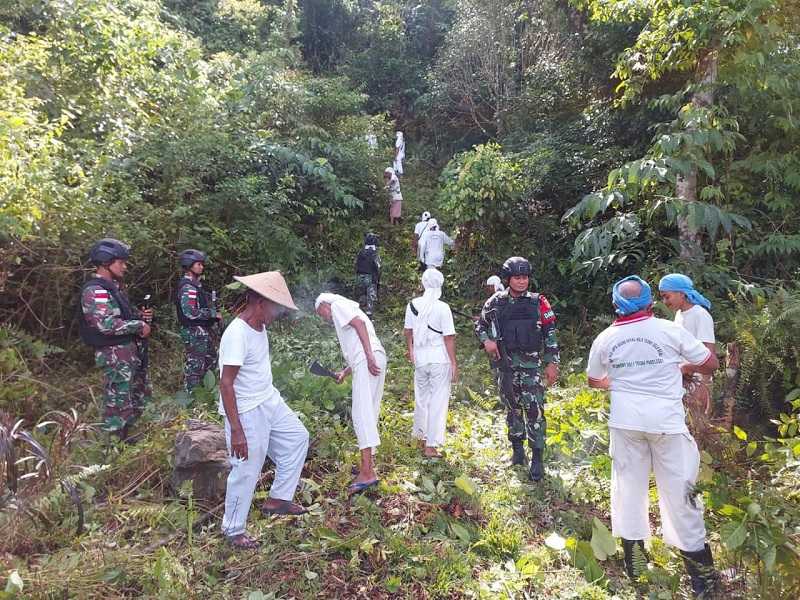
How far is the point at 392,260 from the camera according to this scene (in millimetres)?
12539

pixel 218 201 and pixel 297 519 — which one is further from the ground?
pixel 218 201

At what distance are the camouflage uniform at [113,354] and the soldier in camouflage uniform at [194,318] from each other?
2.64 feet

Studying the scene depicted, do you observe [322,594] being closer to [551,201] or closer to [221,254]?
[221,254]

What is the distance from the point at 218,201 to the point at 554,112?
9.12 meters

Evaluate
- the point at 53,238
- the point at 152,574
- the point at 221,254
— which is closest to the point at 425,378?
the point at 152,574

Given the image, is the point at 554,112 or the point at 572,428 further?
the point at 554,112

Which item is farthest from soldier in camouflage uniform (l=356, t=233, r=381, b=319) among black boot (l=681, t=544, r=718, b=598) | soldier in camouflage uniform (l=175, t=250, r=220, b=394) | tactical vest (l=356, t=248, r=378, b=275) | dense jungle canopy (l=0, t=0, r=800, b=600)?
black boot (l=681, t=544, r=718, b=598)

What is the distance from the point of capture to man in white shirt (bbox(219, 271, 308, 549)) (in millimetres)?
3525

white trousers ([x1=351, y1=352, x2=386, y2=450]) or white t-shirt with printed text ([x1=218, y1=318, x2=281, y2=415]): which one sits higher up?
white t-shirt with printed text ([x1=218, y1=318, x2=281, y2=415])

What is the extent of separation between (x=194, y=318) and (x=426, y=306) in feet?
8.55

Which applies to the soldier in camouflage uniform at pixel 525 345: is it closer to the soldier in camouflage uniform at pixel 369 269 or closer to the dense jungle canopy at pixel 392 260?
the dense jungle canopy at pixel 392 260

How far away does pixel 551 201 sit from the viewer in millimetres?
11195

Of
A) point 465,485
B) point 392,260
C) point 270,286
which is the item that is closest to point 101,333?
point 270,286

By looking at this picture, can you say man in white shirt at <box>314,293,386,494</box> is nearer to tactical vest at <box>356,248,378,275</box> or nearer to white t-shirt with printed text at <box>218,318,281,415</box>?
white t-shirt with printed text at <box>218,318,281,415</box>
